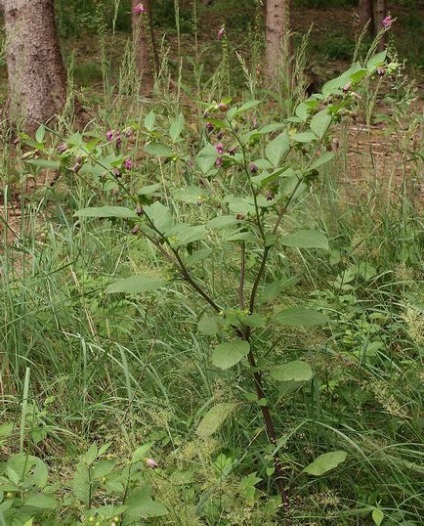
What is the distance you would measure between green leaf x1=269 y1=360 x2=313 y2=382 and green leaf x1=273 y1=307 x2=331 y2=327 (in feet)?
0.36

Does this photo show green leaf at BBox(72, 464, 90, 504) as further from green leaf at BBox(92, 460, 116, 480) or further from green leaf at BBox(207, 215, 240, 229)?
green leaf at BBox(207, 215, 240, 229)

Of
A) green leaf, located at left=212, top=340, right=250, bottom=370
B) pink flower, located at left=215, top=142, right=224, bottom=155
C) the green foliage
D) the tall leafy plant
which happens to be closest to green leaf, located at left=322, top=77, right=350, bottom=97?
the tall leafy plant

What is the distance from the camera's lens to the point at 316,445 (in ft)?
8.02

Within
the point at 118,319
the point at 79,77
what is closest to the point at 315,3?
the point at 79,77

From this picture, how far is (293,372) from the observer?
214 cm

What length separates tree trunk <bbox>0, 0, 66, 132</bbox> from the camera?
603 cm

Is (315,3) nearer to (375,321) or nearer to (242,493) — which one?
(375,321)

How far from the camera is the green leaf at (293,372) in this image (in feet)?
6.93

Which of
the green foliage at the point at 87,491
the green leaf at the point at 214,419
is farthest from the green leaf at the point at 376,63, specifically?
the green foliage at the point at 87,491

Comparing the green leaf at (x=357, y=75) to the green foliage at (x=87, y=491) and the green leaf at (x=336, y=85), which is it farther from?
the green foliage at (x=87, y=491)

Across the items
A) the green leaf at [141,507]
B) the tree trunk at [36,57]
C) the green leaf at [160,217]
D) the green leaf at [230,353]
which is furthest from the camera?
the tree trunk at [36,57]

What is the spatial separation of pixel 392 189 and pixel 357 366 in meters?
1.60

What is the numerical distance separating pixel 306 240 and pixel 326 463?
0.60 meters

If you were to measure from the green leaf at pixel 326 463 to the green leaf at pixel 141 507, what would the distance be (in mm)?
473
